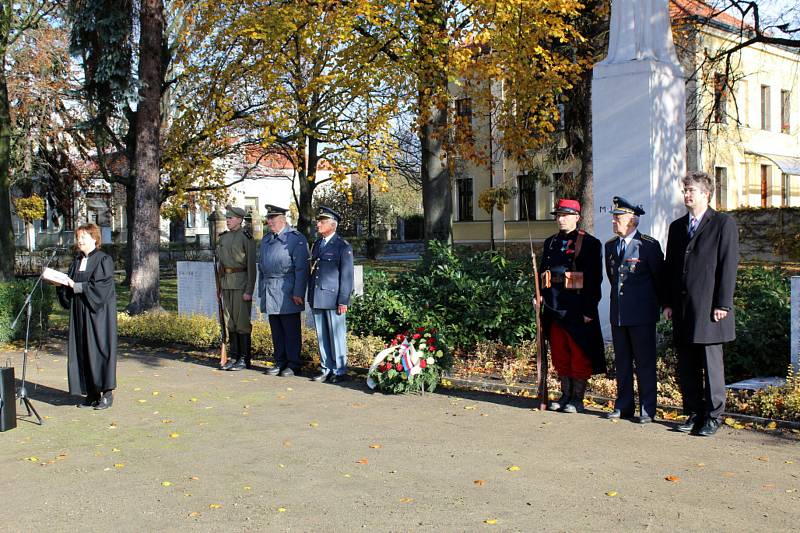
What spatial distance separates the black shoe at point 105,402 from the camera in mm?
8852

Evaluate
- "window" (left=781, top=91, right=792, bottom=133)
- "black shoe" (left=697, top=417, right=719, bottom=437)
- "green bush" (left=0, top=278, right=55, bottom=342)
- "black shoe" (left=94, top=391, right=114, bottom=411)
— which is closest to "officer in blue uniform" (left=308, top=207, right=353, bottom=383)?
"black shoe" (left=94, top=391, right=114, bottom=411)

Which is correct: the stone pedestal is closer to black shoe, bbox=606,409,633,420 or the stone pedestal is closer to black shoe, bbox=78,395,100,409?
black shoe, bbox=606,409,633,420

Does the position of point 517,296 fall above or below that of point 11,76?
below

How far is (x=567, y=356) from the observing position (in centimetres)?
820

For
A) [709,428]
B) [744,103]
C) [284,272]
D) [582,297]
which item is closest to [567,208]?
[582,297]

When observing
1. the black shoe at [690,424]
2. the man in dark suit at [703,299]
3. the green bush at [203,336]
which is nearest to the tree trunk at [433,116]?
the green bush at [203,336]

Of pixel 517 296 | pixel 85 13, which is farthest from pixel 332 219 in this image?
pixel 85 13

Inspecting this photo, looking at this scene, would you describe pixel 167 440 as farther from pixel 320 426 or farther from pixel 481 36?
pixel 481 36

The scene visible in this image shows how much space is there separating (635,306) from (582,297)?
1.91 ft

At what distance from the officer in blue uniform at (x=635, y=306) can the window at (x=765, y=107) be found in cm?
3715

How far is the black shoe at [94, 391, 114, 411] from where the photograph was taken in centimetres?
885

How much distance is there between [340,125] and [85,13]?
8018mm

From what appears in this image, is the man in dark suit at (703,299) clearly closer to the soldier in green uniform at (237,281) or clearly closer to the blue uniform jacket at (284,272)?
the blue uniform jacket at (284,272)

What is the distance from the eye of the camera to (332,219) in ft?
34.0
